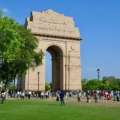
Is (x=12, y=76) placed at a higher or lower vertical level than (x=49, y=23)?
lower

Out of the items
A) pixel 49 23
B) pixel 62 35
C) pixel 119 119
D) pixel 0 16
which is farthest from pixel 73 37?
pixel 119 119

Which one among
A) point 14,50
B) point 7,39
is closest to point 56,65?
point 14,50

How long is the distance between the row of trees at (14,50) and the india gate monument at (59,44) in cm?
815

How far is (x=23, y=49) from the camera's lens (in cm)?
3562

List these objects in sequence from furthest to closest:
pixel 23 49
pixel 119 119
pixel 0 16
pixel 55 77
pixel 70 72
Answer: pixel 55 77 → pixel 70 72 → pixel 23 49 → pixel 0 16 → pixel 119 119

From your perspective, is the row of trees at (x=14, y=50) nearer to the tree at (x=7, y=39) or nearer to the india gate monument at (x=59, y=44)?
the tree at (x=7, y=39)

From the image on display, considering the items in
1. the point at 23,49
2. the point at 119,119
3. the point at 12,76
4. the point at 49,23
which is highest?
the point at 49,23

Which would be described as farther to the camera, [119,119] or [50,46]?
[50,46]

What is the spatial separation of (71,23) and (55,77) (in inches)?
474

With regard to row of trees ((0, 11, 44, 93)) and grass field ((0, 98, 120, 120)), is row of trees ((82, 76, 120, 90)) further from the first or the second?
grass field ((0, 98, 120, 120))

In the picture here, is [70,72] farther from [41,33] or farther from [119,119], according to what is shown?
[119,119]

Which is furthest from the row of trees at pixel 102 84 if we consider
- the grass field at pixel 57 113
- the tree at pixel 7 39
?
the grass field at pixel 57 113

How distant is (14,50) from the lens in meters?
28.0

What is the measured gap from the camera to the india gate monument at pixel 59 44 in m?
46.5
